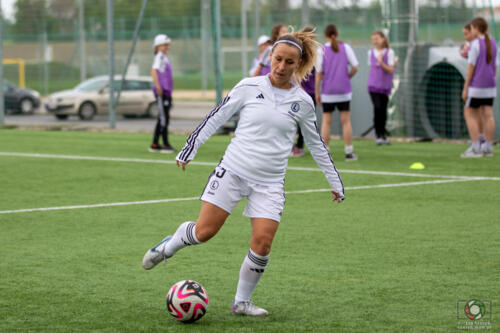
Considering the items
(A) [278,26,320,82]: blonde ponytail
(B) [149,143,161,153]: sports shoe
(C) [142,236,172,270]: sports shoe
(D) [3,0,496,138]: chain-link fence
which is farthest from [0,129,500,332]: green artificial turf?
(D) [3,0,496,138]: chain-link fence

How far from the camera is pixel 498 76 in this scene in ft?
56.4

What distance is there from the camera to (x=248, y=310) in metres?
5.44

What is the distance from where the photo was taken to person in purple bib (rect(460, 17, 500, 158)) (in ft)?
45.8

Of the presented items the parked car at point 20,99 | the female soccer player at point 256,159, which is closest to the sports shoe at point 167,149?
the female soccer player at point 256,159

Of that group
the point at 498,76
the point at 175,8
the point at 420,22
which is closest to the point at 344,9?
the point at 175,8

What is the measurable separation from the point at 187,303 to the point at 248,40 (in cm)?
3957

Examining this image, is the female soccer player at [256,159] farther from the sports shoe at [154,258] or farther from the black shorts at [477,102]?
the black shorts at [477,102]

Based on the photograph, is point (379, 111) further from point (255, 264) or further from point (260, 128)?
point (255, 264)

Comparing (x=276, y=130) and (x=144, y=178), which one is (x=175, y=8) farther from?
(x=276, y=130)

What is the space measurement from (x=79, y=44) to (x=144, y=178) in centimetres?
2114

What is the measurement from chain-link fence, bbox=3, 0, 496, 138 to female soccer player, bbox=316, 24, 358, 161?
13.3ft

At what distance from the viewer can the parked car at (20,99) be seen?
104ft

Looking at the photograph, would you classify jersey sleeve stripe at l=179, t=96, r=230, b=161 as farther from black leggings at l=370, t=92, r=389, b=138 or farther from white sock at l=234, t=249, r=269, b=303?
black leggings at l=370, t=92, r=389, b=138

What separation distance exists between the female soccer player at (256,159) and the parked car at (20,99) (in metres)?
27.0
